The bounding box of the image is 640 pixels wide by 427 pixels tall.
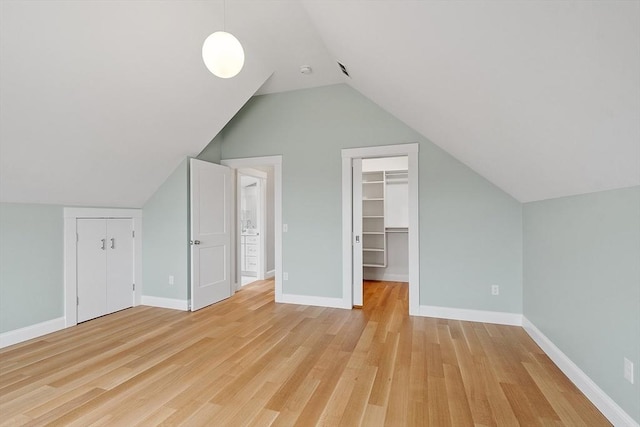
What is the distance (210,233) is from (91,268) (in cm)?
141

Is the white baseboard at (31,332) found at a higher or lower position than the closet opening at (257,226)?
lower

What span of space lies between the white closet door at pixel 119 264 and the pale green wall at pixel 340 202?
5.75 ft

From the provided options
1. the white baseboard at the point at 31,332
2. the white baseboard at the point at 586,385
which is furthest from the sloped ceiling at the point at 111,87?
the white baseboard at the point at 586,385

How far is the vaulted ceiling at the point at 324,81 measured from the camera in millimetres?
1199

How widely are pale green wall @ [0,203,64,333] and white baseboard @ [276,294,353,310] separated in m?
2.56

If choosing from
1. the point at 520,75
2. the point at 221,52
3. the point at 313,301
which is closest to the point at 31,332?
the point at 313,301

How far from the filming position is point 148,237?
4.32 meters

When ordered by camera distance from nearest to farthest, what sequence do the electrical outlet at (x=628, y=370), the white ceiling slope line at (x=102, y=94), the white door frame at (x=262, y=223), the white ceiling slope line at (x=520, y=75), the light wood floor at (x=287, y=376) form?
the white ceiling slope line at (x=520, y=75) < the electrical outlet at (x=628, y=370) < the light wood floor at (x=287, y=376) < the white ceiling slope line at (x=102, y=94) < the white door frame at (x=262, y=223)

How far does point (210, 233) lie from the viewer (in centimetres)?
434

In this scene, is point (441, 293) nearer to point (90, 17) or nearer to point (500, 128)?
point (500, 128)

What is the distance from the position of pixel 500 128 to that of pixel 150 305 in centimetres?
457

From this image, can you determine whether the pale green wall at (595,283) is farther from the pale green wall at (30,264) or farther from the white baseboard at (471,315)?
the pale green wall at (30,264)

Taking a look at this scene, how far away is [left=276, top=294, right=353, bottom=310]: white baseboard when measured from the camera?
163 inches

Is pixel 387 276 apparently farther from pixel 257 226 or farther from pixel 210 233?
pixel 210 233
